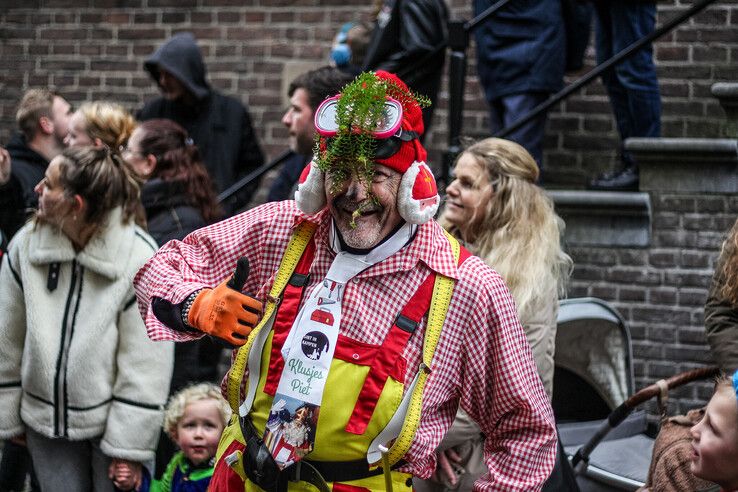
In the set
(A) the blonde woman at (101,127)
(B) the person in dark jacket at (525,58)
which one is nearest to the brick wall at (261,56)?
(B) the person in dark jacket at (525,58)

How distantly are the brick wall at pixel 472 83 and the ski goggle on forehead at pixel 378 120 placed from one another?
10.3ft

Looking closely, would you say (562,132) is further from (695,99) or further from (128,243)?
(128,243)

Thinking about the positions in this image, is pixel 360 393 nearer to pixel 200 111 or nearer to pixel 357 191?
pixel 357 191

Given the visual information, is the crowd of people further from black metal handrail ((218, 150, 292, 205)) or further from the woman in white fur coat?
black metal handrail ((218, 150, 292, 205))

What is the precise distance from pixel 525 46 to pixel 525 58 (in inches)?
2.4

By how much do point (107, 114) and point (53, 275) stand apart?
3.67 ft

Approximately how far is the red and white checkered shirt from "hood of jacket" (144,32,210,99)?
3.22m

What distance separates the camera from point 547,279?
372 centimetres

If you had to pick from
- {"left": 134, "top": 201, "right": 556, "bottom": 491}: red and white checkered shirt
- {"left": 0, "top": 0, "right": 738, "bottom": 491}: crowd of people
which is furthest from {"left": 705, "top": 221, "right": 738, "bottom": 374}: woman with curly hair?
{"left": 134, "top": 201, "right": 556, "bottom": 491}: red and white checkered shirt

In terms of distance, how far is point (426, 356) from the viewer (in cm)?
279

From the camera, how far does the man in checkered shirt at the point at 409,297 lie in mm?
2805

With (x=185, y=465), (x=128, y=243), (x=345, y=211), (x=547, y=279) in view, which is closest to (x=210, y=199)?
(x=128, y=243)

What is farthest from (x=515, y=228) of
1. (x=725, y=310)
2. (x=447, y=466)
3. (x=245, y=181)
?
(x=245, y=181)

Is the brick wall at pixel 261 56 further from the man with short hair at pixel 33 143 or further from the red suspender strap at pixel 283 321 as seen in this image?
the red suspender strap at pixel 283 321
